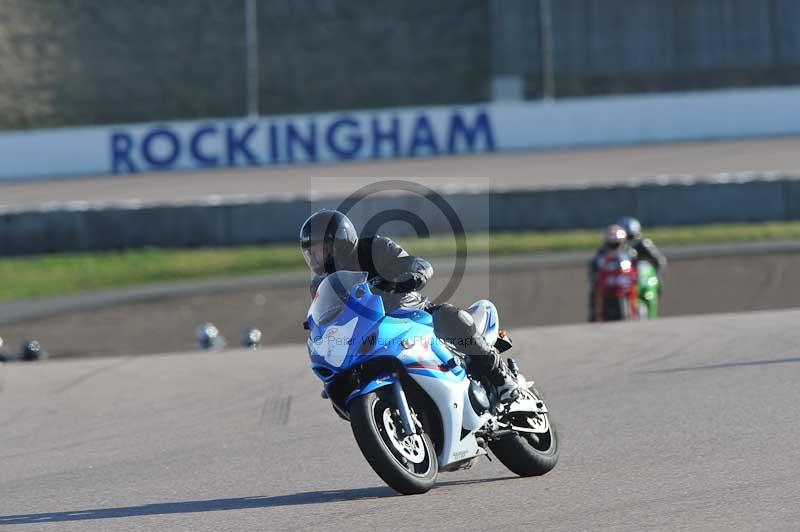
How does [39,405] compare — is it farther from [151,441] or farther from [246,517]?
[246,517]

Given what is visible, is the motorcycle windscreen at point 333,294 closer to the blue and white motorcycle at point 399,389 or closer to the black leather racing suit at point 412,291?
the blue and white motorcycle at point 399,389

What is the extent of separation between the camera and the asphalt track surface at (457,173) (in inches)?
1070

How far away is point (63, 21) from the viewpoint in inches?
1642

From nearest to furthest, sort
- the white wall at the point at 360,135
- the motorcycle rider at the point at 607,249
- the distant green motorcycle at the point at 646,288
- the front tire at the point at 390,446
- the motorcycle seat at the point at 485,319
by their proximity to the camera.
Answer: the front tire at the point at 390,446, the motorcycle seat at the point at 485,319, the motorcycle rider at the point at 607,249, the distant green motorcycle at the point at 646,288, the white wall at the point at 360,135

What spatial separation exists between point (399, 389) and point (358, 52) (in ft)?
120

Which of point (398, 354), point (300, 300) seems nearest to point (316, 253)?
point (398, 354)

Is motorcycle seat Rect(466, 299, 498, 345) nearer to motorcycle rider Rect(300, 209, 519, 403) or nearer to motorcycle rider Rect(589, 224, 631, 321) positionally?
motorcycle rider Rect(300, 209, 519, 403)

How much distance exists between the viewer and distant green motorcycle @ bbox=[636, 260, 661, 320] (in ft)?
47.3

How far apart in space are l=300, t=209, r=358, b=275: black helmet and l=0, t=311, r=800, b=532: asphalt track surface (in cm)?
113

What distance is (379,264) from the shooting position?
6070 millimetres

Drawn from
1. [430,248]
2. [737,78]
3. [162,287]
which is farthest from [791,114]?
[162,287]

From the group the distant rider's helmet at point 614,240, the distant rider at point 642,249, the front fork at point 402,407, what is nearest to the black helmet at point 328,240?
the front fork at point 402,407

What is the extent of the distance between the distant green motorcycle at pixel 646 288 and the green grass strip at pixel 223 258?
686 cm

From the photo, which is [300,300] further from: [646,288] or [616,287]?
[616,287]
